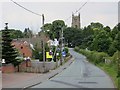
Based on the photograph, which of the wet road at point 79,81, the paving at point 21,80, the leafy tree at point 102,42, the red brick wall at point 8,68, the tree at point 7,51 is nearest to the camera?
the wet road at point 79,81

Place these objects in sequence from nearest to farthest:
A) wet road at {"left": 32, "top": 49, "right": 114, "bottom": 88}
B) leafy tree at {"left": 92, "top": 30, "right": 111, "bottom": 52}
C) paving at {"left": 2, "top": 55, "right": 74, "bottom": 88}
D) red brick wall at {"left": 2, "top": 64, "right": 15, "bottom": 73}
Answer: wet road at {"left": 32, "top": 49, "right": 114, "bottom": 88} → paving at {"left": 2, "top": 55, "right": 74, "bottom": 88} → red brick wall at {"left": 2, "top": 64, "right": 15, "bottom": 73} → leafy tree at {"left": 92, "top": 30, "right": 111, "bottom": 52}

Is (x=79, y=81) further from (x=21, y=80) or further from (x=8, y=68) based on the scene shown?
(x=8, y=68)

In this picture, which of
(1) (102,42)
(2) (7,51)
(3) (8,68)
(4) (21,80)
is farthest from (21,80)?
(1) (102,42)

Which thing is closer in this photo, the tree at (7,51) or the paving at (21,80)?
the paving at (21,80)

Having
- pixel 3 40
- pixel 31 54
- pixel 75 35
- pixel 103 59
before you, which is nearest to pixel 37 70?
pixel 3 40

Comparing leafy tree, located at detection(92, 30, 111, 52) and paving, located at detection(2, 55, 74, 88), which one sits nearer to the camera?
paving, located at detection(2, 55, 74, 88)

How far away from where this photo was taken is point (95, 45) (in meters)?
95.6

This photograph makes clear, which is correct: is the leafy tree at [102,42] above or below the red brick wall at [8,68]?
above

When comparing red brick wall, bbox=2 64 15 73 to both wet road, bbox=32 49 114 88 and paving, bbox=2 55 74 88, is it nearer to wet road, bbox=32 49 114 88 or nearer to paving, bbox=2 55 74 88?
paving, bbox=2 55 74 88

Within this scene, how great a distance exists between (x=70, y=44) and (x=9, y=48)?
125m

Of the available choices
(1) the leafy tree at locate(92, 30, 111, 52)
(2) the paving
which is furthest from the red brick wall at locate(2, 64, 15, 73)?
(1) the leafy tree at locate(92, 30, 111, 52)

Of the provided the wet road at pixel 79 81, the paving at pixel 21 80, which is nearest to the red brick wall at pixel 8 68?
the paving at pixel 21 80

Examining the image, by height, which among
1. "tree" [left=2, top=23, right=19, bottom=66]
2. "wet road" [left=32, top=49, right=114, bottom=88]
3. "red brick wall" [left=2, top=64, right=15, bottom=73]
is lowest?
"wet road" [left=32, top=49, right=114, bottom=88]

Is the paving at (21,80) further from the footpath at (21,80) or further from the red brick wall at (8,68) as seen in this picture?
the red brick wall at (8,68)
